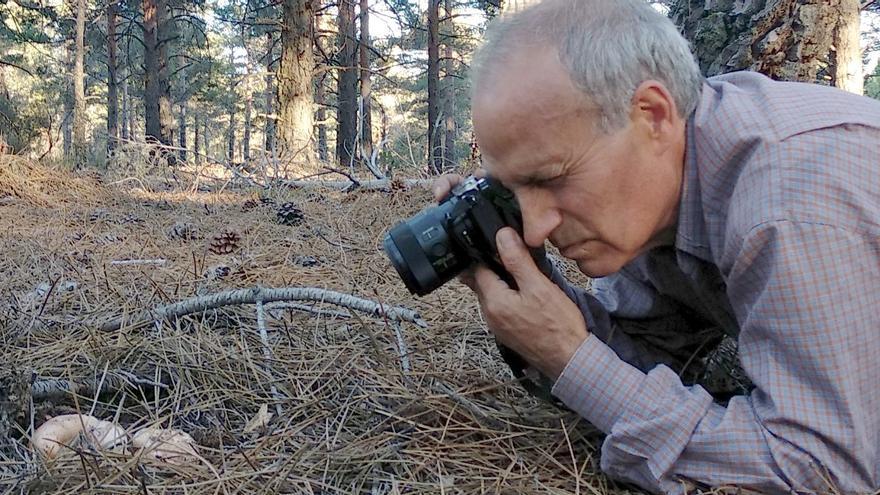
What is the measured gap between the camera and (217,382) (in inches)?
59.2

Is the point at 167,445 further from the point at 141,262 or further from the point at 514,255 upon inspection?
the point at 141,262

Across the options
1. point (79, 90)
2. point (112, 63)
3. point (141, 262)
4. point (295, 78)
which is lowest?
point (141, 262)

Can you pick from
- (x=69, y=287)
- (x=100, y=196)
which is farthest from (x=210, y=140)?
(x=69, y=287)

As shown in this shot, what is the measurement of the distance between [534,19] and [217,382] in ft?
3.34

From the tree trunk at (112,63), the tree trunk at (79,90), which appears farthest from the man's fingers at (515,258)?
the tree trunk at (112,63)

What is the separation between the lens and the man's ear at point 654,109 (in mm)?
1025

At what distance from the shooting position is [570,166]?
1.04 meters

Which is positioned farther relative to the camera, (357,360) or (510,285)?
(357,360)

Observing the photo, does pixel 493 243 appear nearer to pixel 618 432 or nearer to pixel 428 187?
pixel 618 432

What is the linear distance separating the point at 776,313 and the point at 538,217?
38 centimetres

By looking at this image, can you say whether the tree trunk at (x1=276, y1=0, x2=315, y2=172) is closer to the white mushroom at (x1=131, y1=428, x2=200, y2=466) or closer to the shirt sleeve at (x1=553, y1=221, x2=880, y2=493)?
the white mushroom at (x1=131, y1=428, x2=200, y2=466)

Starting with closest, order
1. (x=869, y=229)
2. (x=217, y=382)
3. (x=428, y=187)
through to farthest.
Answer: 1. (x=869, y=229)
2. (x=217, y=382)
3. (x=428, y=187)

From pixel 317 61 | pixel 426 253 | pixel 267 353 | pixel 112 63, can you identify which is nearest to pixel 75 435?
pixel 267 353

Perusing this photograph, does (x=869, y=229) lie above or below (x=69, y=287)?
above
